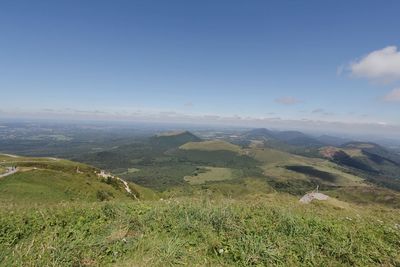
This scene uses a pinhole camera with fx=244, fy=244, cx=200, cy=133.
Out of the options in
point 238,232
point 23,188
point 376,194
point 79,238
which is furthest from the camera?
point 376,194

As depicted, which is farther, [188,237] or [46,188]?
[46,188]

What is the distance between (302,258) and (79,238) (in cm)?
574

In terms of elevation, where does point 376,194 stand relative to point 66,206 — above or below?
below

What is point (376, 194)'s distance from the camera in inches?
5738

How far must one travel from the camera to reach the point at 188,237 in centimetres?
693

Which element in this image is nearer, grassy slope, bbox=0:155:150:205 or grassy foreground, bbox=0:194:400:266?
grassy foreground, bbox=0:194:400:266

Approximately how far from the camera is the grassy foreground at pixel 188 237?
18.8ft

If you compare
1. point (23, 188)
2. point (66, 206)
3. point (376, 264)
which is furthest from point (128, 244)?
point (23, 188)

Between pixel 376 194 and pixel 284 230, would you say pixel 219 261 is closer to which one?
pixel 284 230

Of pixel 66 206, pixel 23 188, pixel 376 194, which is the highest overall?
pixel 66 206

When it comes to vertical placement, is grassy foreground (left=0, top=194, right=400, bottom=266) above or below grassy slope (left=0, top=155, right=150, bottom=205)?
above

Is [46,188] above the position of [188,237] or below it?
below

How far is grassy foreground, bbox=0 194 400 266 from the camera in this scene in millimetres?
5722

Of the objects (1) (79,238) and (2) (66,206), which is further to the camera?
(2) (66,206)
